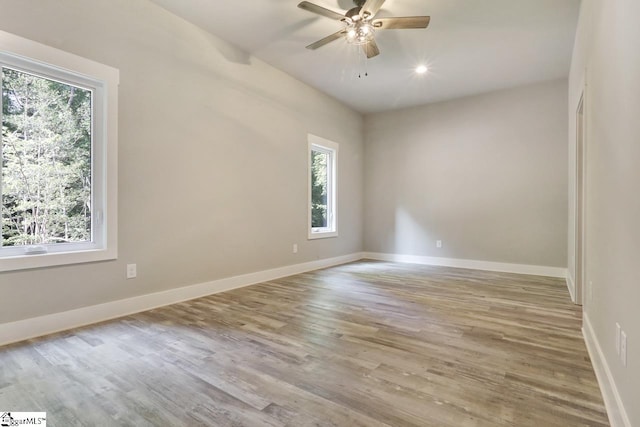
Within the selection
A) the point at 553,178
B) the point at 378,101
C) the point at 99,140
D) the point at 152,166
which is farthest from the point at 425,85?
the point at 99,140

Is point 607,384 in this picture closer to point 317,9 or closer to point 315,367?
point 315,367

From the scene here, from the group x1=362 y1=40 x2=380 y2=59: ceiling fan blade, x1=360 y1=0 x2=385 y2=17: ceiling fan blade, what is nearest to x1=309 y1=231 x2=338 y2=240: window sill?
x1=362 y1=40 x2=380 y2=59: ceiling fan blade

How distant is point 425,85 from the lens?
4793 millimetres

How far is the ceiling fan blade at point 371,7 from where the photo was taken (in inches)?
98.8

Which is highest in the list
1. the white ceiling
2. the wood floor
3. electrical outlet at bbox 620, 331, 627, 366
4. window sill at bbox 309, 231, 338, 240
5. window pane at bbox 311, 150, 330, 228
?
the white ceiling

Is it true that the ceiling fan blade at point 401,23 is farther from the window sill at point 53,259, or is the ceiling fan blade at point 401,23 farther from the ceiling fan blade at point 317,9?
the window sill at point 53,259

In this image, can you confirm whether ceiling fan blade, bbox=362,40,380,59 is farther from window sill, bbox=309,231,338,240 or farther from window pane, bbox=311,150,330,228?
window sill, bbox=309,231,338,240

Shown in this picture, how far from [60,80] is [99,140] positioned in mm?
511

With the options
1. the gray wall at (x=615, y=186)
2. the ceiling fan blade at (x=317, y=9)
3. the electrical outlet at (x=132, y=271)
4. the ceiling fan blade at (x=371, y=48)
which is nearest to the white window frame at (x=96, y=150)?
the electrical outlet at (x=132, y=271)

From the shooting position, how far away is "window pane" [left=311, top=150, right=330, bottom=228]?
526 cm

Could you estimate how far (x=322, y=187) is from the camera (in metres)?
5.52

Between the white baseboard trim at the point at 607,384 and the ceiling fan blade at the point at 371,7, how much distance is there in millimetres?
2806

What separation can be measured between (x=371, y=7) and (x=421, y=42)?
1.21 meters

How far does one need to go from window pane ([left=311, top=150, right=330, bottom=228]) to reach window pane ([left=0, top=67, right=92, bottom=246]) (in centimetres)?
318
